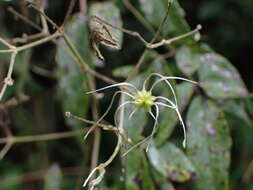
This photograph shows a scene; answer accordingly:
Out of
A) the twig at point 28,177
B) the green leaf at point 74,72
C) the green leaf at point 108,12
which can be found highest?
the green leaf at point 108,12

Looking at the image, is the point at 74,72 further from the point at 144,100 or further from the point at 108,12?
the point at 144,100

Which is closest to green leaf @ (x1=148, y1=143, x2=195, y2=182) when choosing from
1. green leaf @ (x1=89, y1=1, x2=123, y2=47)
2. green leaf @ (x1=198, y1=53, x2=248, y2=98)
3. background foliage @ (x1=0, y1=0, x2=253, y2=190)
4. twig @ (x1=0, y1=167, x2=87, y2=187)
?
background foliage @ (x1=0, y1=0, x2=253, y2=190)

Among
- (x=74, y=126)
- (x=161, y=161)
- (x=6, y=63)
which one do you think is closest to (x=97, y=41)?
(x=161, y=161)

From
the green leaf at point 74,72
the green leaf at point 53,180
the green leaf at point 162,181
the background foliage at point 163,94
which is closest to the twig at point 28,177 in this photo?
the background foliage at point 163,94

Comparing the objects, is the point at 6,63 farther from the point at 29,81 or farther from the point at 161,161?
the point at 161,161

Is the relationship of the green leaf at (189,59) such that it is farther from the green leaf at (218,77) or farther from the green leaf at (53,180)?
the green leaf at (53,180)

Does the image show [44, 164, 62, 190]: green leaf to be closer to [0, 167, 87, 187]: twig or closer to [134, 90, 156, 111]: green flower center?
[0, 167, 87, 187]: twig

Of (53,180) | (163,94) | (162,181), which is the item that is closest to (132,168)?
(162,181)
